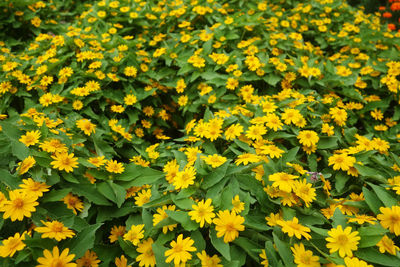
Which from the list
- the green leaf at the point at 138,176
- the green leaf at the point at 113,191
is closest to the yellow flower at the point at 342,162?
the green leaf at the point at 138,176

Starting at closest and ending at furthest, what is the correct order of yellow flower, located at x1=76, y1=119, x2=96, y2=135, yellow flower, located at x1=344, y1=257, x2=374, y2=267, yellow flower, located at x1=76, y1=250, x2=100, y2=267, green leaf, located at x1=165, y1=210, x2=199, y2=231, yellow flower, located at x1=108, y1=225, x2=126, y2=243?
1. yellow flower, located at x1=344, y1=257, x2=374, y2=267
2. green leaf, located at x1=165, y1=210, x2=199, y2=231
3. yellow flower, located at x1=76, y1=250, x2=100, y2=267
4. yellow flower, located at x1=108, y1=225, x2=126, y2=243
5. yellow flower, located at x1=76, y1=119, x2=96, y2=135

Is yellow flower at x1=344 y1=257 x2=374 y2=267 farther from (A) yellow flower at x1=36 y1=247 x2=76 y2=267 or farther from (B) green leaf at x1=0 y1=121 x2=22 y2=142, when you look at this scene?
(B) green leaf at x1=0 y1=121 x2=22 y2=142

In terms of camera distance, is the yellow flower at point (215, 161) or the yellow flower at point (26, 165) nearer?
the yellow flower at point (26, 165)

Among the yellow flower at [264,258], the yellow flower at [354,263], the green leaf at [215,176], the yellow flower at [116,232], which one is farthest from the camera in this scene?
the yellow flower at [116,232]

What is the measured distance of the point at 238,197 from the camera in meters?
1.44

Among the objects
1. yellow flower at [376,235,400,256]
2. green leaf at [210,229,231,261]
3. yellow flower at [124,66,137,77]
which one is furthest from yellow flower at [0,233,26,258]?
yellow flower at [124,66,137,77]

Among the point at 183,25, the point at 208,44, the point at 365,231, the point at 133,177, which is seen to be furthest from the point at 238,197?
the point at 183,25

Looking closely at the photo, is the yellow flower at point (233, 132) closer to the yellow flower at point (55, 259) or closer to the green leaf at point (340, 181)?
the green leaf at point (340, 181)

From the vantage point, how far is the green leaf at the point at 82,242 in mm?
1329

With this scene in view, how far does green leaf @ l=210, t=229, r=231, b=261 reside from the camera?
1253 mm

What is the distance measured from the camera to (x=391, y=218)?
4.36ft

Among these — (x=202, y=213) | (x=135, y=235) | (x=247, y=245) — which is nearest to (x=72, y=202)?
(x=135, y=235)

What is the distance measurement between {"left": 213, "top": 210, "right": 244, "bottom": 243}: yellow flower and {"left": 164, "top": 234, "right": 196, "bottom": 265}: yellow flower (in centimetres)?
14

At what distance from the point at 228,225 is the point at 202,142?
93cm
